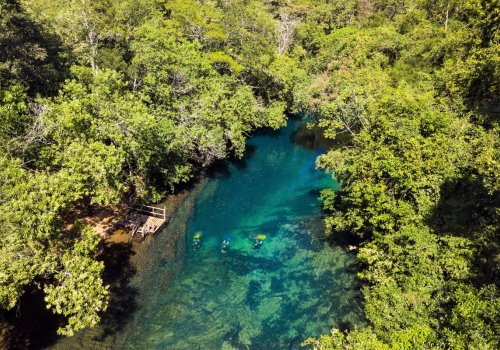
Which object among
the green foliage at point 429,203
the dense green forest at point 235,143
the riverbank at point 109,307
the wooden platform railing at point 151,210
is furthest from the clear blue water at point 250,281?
the wooden platform railing at point 151,210

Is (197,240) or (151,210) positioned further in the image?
(151,210)

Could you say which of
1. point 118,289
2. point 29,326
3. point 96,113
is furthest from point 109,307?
point 96,113

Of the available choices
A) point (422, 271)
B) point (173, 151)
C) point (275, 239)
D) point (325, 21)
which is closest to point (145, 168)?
point (173, 151)

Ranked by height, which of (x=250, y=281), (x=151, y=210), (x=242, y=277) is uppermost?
(x=151, y=210)

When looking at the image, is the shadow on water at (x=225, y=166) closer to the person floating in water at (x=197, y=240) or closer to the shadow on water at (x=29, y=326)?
the person floating in water at (x=197, y=240)

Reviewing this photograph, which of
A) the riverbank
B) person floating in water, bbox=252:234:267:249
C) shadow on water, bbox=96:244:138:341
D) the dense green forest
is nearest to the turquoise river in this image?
the riverbank

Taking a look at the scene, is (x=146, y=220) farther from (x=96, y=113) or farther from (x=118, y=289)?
(x=96, y=113)

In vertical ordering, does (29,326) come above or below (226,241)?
above

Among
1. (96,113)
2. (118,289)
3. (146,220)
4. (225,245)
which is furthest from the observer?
(146,220)

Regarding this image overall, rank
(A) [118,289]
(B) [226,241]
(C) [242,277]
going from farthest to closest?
(B) [226,241] → (C) [242,277] → (A) [118,289]

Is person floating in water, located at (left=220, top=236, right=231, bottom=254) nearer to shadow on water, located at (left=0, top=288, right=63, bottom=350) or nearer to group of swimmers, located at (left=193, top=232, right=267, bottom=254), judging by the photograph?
group of swimmers, located at (left=193, top=232, right=267, bottom=254)
